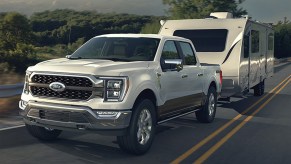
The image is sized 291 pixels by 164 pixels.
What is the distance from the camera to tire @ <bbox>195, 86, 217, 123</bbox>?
9.34 metres

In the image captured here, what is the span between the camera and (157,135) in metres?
8.00

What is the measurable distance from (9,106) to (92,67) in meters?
5.29

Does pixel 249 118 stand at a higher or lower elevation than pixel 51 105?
lower

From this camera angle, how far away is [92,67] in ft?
19.4

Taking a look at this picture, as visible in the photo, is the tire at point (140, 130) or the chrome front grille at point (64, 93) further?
the tire at point (140, 130)

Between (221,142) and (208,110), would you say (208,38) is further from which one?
(221,142)

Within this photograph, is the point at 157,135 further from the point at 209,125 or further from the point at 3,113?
the point at 3,113

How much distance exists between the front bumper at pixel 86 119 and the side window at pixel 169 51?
5.99 ft

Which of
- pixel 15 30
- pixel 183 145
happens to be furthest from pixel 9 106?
pixel 15 30

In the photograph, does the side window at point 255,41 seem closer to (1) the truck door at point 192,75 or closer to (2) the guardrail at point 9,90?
(1) the truck door at point 192,75

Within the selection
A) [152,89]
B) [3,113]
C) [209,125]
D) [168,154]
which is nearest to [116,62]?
[152,89]

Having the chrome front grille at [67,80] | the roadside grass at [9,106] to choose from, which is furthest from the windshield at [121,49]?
the roadside grass at [9,106]

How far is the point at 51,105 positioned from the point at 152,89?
1622mm

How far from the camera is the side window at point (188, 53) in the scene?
8.20m
